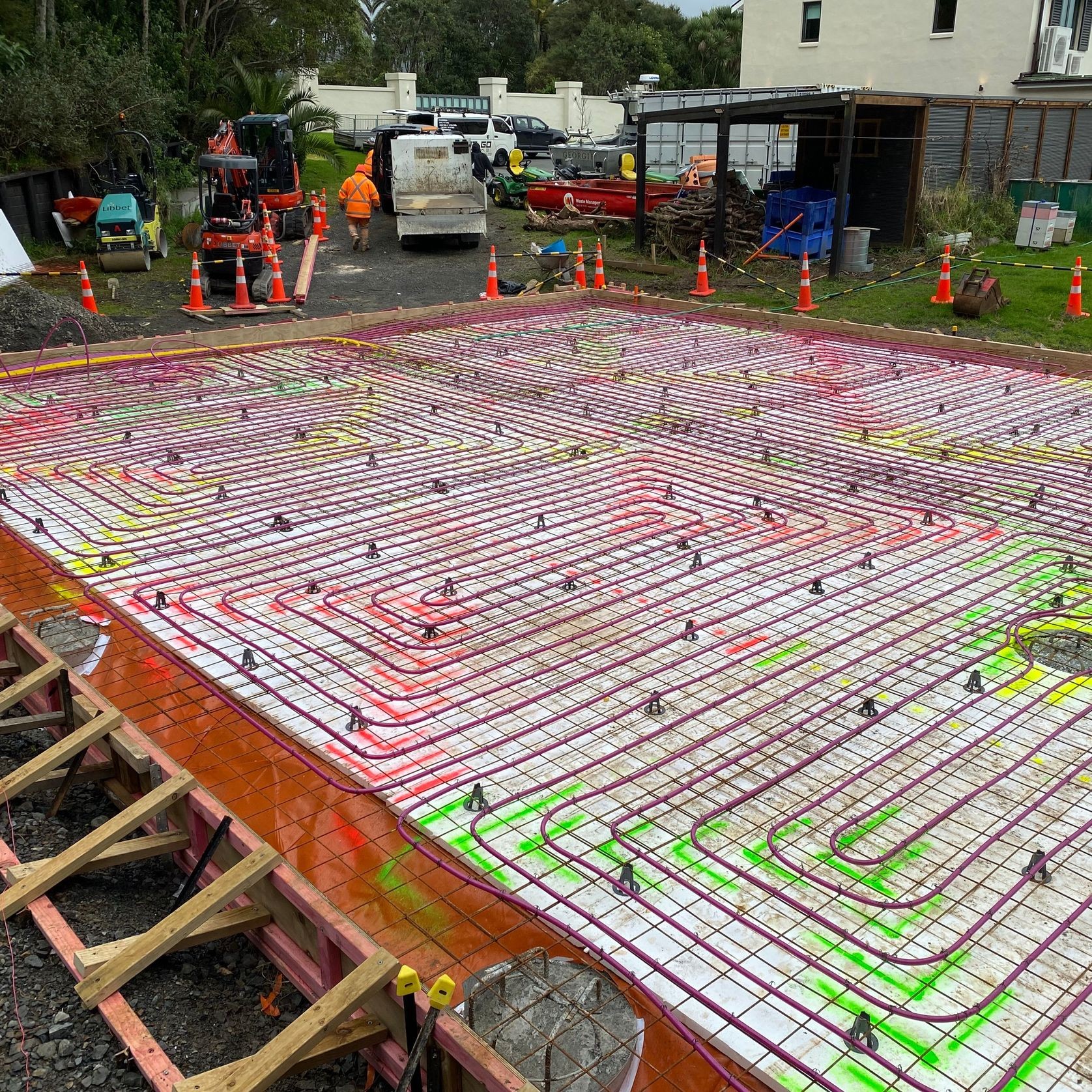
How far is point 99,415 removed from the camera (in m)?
8.19

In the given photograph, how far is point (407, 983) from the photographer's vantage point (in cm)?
253

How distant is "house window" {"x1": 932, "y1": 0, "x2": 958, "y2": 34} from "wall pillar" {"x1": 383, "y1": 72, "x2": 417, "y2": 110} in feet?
59.0

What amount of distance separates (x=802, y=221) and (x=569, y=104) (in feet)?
85.3

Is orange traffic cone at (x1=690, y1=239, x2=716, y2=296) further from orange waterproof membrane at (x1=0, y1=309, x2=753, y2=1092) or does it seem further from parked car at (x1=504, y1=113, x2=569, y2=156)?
parked car at (x1=504, y1=113, x2=569, y2=156)

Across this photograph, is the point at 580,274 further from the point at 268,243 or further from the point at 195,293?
the point at 195,293

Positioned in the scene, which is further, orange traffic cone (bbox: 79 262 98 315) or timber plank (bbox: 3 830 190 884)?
orange traffic cone (bbox: 79 262 98 315)

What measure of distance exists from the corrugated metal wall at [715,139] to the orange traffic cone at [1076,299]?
1087 centimetres

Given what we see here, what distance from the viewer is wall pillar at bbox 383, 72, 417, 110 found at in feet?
116

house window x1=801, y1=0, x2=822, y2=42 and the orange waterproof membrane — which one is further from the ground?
house window x1=801, y1=0, x2=822, y2=42

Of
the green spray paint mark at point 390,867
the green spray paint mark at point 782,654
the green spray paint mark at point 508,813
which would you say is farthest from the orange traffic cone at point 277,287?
the green spray paint mark at point 390,867

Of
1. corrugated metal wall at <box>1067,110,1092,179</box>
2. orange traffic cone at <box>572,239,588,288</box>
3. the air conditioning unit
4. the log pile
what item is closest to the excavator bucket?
orange traffic cone at <box>572,239,588,288</box>

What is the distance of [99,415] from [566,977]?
6.81 metres

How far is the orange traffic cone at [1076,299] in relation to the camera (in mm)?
11484

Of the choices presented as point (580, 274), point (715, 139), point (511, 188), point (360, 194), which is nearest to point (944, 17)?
point (715, 139)
